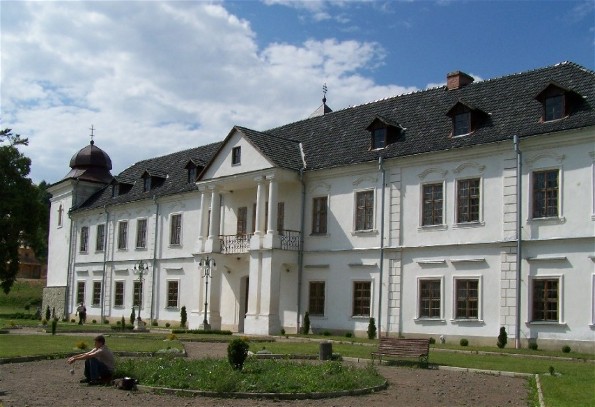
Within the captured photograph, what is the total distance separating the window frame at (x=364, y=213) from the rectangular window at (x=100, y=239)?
21975mm

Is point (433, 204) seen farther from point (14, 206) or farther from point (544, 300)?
point (14, 206)

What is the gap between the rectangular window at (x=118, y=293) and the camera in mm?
44094

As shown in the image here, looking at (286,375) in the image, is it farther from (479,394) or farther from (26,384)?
(26,384)

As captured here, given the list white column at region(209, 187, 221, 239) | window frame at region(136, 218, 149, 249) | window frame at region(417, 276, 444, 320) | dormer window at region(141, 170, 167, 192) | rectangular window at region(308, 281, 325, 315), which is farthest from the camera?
dormer window at region(141, 170, 167, 192)

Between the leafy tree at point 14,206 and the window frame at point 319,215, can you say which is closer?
the window frame at point 319,215

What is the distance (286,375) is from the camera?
46.0ft

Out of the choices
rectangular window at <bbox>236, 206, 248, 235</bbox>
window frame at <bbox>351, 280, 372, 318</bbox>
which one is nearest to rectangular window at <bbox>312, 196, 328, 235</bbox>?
window frame at <bbox>351, 280, 372, 318</bbox>

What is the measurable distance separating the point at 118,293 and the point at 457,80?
24.5 metres

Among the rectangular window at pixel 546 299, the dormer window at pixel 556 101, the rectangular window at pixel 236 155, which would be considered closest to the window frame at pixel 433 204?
the rectangular window at pixel 546 299

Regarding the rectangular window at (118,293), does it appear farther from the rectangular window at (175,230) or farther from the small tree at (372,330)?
the small tree at (372,330)

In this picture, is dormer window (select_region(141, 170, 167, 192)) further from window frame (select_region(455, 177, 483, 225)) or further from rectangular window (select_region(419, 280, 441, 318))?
window frame (select_region(455, 177, 483, 225))

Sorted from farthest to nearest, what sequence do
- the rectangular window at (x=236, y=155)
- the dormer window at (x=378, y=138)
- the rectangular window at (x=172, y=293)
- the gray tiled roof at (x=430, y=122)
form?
1. the rectangular window at (x=172, y=293)
2. the rectangular window at (x=236, y=155)
3. the dormer window at (x=378, y=138)
4. the gray tiled roof at (x=430, y=122)

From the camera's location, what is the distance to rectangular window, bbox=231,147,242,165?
33719 mm

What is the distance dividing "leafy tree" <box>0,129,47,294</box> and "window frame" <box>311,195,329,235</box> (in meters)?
24.9
